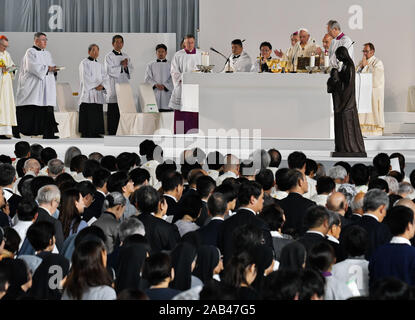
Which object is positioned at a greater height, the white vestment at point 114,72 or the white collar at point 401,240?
the white vestment at point 114,72

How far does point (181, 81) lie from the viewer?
596 inches

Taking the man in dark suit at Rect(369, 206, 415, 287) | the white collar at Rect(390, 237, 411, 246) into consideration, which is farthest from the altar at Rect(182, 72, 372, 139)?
the man in dark suit at Rect(369, 206, 415, 287)

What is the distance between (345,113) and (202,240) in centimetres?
627

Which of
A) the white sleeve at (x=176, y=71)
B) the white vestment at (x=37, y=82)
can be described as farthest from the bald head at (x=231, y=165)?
the white sleeve at (x=176, y=71)

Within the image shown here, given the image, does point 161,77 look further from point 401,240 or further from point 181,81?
point 401,240

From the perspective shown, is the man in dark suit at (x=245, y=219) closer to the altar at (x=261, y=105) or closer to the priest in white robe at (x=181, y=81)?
the altar at (x=261, y=105)

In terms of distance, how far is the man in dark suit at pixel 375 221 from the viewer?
19.0ft

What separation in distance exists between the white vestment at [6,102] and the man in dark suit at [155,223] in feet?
28.8

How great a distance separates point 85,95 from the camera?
615 inches

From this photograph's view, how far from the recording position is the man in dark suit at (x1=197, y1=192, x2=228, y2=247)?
577 cm

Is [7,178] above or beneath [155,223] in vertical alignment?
above

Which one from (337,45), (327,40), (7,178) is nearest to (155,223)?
(7,178)

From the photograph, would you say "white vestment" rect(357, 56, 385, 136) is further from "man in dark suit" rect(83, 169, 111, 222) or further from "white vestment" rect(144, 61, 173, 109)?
"man in dark suit" rect(83, 169, 111, 222)
